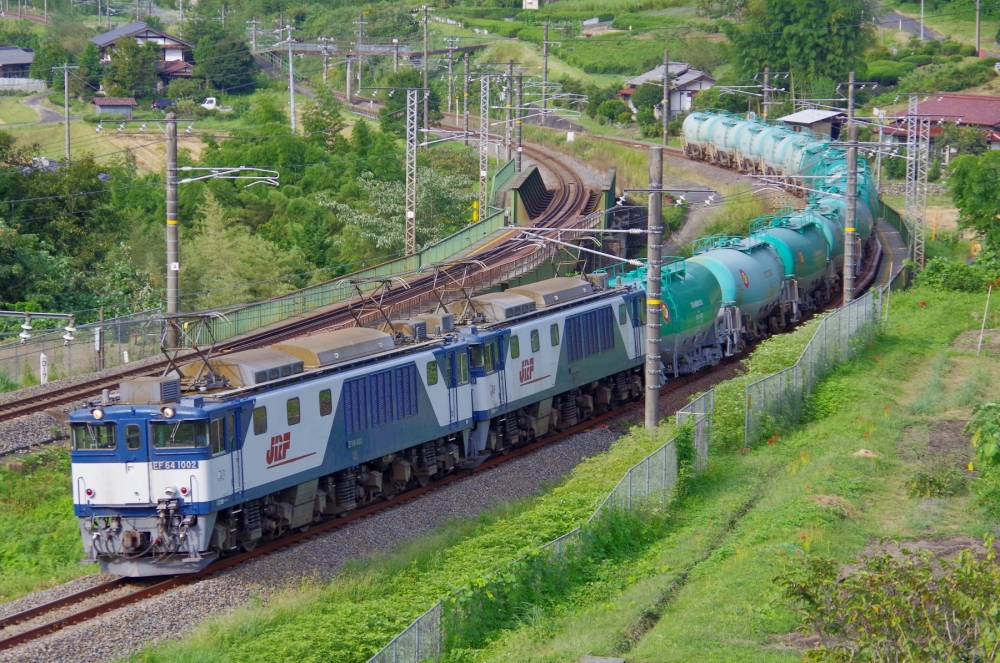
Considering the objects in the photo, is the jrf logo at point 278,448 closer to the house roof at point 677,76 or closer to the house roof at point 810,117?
the house roof at point 810,117

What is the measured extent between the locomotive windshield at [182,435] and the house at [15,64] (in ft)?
393

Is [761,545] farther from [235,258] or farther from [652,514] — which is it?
[235,258]

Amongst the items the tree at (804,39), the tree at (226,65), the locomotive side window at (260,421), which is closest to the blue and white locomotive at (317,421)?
the locomotive side window at (260,421)

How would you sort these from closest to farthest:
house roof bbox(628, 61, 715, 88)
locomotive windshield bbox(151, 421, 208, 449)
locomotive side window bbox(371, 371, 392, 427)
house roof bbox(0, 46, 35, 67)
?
locomotive windshield bbox(151, 421, 208, 449)
locomotive side window bbox(371, 371, 392, 427)
house roof bbox(628, 61, 715, 88)
house roof bbox(0, 46, 35, 67)

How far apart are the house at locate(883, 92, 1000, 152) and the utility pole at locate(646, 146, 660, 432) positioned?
65113 millimetres

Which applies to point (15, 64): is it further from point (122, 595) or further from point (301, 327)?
point (122, 595)

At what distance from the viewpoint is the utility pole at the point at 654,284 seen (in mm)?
27656

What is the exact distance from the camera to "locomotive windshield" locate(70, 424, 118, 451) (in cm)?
2147

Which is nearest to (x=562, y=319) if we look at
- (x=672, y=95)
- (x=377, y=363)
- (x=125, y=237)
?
(x=377, y=363)

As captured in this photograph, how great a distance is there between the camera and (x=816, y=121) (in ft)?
284

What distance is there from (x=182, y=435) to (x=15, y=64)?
12056 centimetres

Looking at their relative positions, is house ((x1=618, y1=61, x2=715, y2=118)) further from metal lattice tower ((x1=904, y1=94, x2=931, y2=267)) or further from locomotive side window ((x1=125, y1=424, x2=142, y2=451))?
locomotive side window ((x1=125, y1=424, x2=142, y2=451))

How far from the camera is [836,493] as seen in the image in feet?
79.6

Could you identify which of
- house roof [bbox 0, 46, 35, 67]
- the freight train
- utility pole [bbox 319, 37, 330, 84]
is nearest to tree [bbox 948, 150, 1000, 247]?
the freight train
